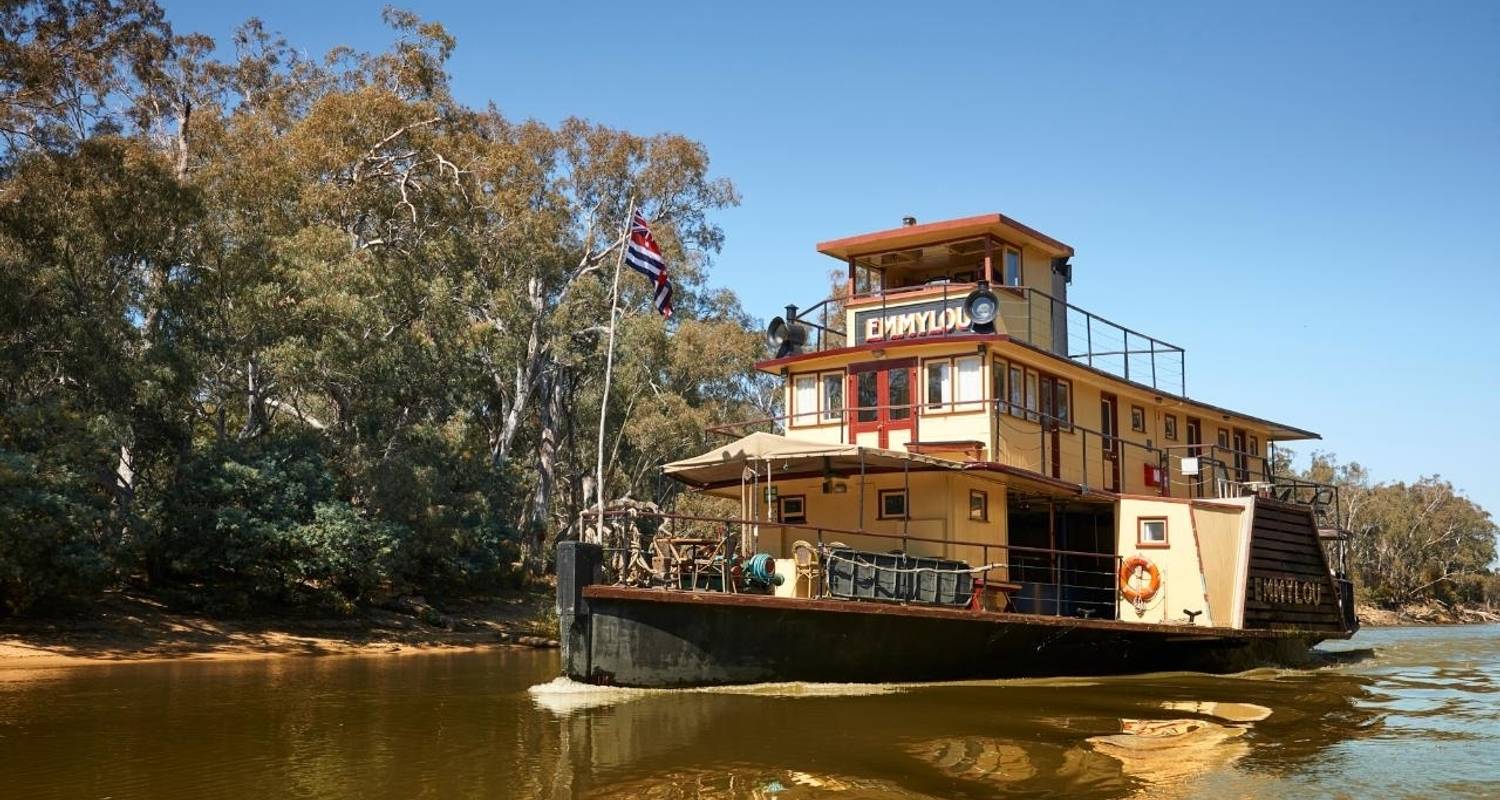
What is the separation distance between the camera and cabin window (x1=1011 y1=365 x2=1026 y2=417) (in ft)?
61.0

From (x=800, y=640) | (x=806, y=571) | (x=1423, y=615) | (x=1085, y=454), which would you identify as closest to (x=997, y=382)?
(x=1085, y=454)

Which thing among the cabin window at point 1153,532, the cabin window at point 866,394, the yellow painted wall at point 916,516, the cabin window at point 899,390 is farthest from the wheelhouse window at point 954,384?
the cabin window at point 1153,532

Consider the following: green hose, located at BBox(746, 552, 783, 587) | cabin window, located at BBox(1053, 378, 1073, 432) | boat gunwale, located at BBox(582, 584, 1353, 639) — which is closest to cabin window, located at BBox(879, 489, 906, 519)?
boat gunwale, located at BBox(582, 584, 1353, 639)

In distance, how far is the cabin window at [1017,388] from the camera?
18594mm

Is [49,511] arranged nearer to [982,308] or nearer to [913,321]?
[913,321]

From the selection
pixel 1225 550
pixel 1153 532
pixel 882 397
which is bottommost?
pixel 1225 550

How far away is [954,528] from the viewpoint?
679 inches

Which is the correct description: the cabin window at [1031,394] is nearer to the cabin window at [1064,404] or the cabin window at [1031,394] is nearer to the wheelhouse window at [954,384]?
the cabin window at [1064,404]

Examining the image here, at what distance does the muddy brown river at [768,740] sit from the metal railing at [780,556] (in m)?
1.36

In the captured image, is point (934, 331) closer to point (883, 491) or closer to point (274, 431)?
point (883, 491)

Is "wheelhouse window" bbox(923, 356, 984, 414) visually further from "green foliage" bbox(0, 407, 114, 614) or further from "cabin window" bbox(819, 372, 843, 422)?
"green foliage" bbox(0, 407, 114, 614)

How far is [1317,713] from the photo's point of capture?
46.0ft

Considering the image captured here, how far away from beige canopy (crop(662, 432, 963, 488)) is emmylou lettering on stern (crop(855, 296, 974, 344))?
2743 mm

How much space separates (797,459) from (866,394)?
9.93ft
